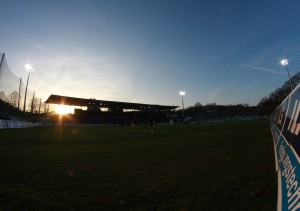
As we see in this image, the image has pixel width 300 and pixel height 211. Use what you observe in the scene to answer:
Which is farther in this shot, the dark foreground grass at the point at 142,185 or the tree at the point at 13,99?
the tree at the point at 13,99

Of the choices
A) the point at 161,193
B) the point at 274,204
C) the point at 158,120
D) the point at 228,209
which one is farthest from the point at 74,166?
the point at 158,120

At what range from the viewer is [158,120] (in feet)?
293

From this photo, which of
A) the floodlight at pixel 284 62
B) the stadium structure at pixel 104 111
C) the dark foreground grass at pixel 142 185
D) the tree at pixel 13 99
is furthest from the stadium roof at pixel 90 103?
the dark foreground grass at pixel 142 185

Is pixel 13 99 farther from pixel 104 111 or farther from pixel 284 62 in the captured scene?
pixel 284 62

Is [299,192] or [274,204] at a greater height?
[299,192]

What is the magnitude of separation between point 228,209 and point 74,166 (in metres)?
5.59

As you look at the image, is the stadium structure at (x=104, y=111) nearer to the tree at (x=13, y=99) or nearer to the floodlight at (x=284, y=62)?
the tree at (x=13, y=99)

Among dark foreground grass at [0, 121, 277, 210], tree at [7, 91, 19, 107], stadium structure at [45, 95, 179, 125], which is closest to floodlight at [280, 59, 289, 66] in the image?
stadium structure at [45, 95, 179, 125]

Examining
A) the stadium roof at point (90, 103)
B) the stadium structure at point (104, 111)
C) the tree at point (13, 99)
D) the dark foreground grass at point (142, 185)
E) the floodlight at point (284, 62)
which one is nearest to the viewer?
the dark foreground grass at point (142, 185)

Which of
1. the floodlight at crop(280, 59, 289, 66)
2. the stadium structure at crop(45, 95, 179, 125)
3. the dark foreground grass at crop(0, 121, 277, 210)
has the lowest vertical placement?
the dark foreground grass at crop(0, 121, 277, 210)

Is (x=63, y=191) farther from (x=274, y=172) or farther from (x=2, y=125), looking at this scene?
(x=2, y=125)

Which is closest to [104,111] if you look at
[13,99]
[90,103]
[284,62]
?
[90,103]

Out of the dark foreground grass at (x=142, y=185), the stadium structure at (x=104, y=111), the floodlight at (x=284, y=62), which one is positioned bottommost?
the dark foreground grass at (x=142, y=185)

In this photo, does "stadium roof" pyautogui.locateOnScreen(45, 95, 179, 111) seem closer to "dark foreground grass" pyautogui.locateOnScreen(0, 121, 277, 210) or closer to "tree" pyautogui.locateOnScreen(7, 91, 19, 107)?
"tree" pyautogui.locateOnScreen(7, 91, 19, 107)
